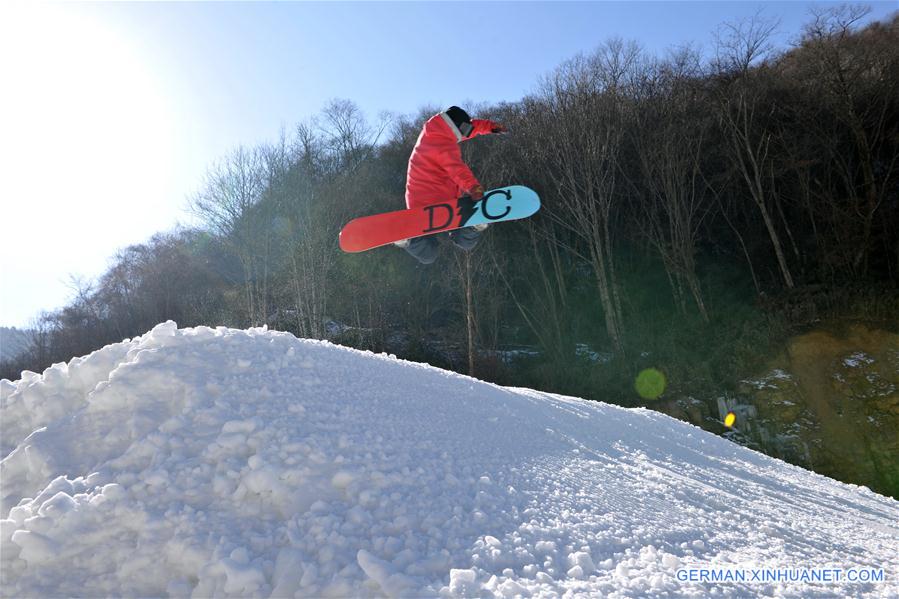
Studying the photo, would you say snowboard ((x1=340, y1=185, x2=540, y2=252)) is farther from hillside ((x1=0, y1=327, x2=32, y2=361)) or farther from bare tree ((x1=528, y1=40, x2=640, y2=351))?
hillside ((x1=0, y1=327, x2=32, y2=361))

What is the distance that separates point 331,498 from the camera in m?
2.70

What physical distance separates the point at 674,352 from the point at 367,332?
10447 mm

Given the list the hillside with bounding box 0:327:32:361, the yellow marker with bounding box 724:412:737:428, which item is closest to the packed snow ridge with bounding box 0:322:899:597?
the yellow marker with bounding box 724:412:737:428

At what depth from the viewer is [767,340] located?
1315cm

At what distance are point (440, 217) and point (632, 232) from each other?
45.1ft

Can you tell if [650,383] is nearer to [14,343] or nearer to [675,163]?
[675,163]

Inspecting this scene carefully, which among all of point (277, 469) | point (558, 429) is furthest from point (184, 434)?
point (558, 429)

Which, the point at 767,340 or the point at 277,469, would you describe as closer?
the point at 277,469

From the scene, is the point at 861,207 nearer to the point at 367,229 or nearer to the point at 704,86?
the point at 704,86

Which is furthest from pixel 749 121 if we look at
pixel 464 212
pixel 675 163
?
pixel 464 212

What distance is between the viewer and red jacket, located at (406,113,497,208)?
19.6 ft

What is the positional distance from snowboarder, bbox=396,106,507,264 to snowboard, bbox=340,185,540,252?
0.11m

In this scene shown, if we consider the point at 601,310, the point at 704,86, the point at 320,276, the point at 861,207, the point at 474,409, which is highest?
the point at 704,86

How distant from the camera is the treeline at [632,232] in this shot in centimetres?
1451
